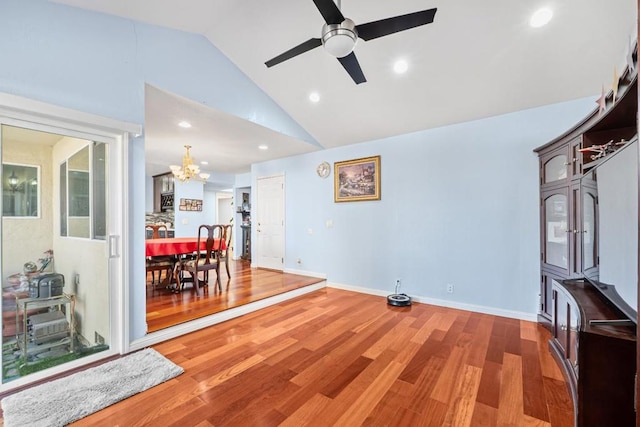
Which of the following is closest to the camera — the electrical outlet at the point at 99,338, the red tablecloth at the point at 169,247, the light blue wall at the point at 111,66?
the light blue wall at the point at 111,66

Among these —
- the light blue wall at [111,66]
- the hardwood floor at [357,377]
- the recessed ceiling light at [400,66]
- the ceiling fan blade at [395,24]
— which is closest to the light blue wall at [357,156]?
the light blue wall at [111,66]

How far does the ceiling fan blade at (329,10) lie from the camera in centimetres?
163

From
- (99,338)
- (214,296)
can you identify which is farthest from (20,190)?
(214,296)

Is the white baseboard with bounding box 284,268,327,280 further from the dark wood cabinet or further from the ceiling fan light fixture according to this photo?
the ceiling fan light fixture

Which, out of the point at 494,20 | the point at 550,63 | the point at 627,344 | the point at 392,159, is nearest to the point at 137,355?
the point at 627,344

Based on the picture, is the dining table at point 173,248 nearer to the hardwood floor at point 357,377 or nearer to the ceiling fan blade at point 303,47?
the hardwood floor at point 357,377

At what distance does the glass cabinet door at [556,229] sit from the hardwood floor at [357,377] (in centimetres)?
81

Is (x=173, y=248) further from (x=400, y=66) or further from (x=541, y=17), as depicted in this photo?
(x=541, y=17)

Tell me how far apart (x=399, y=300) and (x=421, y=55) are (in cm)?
305

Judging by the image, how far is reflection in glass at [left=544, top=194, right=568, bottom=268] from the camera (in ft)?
8.83

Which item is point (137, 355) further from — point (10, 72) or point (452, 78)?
point (452, 78)

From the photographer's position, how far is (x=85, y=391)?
1.86 metres

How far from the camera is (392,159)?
14.0ft

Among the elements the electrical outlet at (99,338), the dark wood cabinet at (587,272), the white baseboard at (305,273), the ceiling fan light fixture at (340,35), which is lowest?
the white baseboard at (305,273)
